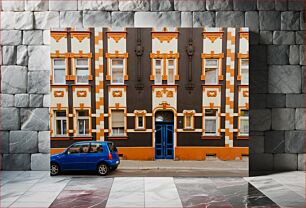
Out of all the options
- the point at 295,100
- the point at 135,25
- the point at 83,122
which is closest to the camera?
the point at 83,122

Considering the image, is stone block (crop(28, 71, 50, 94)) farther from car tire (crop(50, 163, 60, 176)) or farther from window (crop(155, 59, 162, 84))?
window (crop(155, 59, 162, 84))

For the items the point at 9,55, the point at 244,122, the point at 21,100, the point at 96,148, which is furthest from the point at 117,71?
the point at 244,122

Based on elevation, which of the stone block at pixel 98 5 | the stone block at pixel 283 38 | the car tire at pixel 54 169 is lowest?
the car tire at pixel 54 169

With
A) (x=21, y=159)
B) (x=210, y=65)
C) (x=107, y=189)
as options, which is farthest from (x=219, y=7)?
(x=21, y=159)

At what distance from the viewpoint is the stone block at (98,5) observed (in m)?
3.91

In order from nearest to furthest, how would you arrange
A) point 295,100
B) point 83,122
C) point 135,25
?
point 83,122 → point 135,25 → point 295,100

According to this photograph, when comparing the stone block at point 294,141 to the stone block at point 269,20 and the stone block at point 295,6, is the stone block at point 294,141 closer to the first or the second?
the stone block at point 269,20

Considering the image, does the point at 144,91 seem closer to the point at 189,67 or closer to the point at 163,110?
the point at 163,110

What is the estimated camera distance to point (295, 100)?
4.01 meters

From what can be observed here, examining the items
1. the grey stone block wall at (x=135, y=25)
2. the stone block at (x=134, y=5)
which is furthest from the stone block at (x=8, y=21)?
the stone block at (x=134, y=5)

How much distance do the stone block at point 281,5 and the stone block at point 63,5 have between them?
2.68m

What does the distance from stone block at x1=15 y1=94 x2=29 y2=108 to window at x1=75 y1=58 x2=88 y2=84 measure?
78 centimetres

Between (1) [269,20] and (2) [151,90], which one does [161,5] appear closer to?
(2) [151,90]

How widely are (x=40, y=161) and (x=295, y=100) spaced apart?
3.52 m
